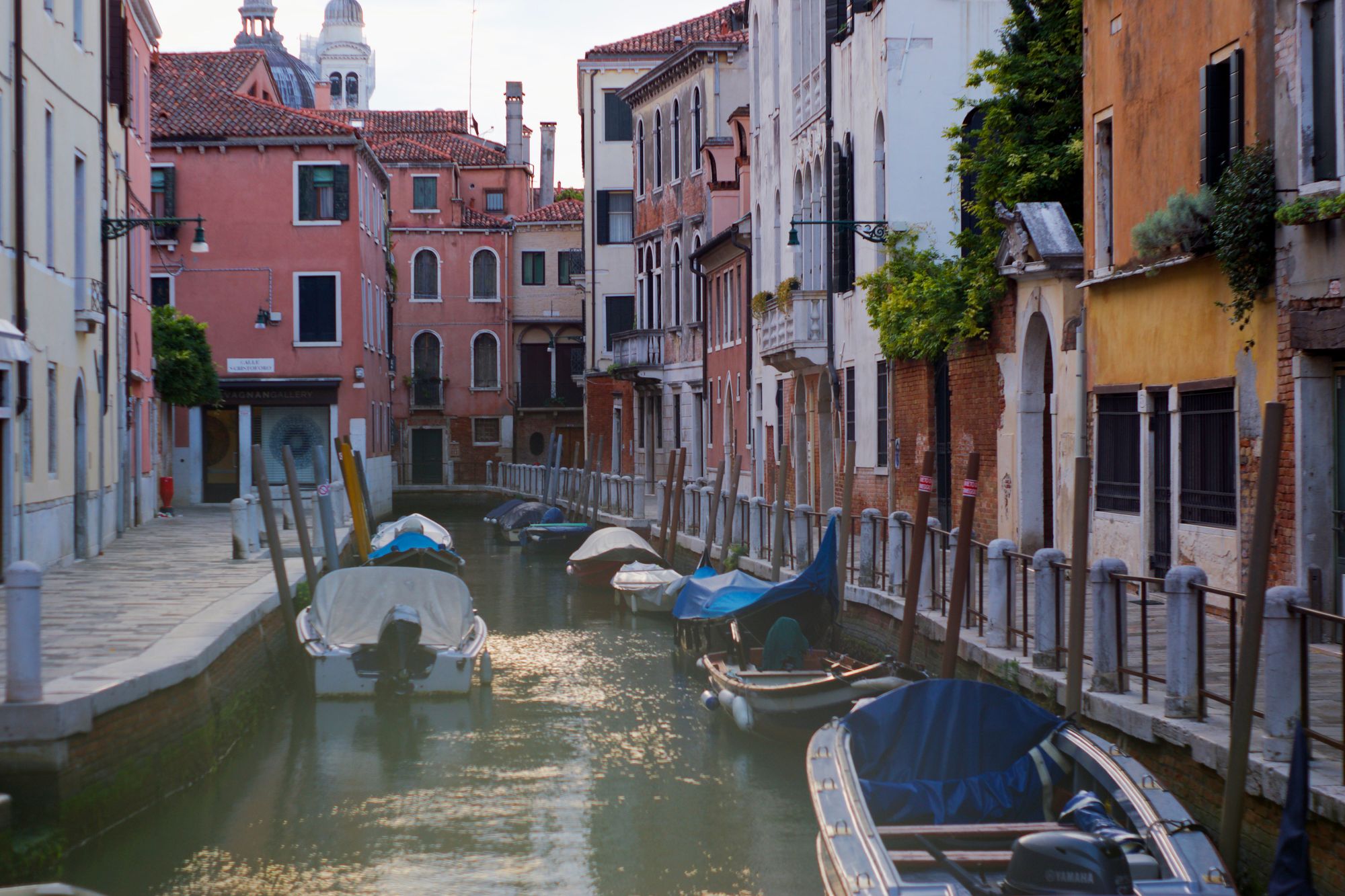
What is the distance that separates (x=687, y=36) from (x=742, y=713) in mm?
26035

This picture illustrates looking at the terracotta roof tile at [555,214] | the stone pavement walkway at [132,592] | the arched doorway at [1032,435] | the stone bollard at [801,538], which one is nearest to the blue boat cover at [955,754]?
the stone pavement walkway at [132,592]

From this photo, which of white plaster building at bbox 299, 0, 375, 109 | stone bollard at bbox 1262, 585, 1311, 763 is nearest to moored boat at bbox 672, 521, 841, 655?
stone bollard at bbox 1262, 585, 1311, 763

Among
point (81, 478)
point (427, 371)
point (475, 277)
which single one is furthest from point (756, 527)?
point (475, 277)

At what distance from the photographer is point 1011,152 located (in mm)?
15102

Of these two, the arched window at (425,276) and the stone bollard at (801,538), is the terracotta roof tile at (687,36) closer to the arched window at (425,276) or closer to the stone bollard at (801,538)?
the arched window at (425,276)

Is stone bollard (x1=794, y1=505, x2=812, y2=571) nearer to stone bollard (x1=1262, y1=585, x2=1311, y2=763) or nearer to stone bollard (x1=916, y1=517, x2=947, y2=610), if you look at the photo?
stone bollard (x1=916, y1=517, x2=947, y2=610)

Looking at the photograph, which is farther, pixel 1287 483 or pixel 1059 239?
pixel 1059 239

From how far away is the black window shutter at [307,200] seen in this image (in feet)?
103

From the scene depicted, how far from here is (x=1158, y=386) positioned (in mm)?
11539

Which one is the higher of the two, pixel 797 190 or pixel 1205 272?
pixel 797 190

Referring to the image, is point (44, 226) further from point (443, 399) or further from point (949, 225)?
point (443, 399)

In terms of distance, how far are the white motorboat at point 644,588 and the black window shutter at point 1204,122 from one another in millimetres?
10037

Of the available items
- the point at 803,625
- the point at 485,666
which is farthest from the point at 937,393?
the point at 485,666

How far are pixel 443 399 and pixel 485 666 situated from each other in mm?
32721
